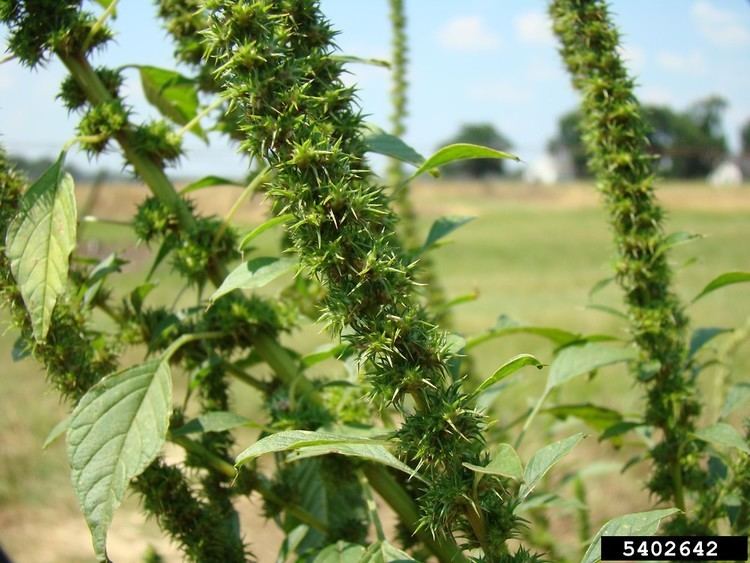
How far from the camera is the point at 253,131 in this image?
55 centimetres

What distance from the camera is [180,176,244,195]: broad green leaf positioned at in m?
0.85

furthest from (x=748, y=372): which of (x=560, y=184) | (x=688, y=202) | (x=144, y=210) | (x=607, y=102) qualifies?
(x=560, y=184)

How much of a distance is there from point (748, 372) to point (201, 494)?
327 cm

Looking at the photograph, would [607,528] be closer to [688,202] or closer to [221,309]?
[221,309]

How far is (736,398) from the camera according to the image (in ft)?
3.08

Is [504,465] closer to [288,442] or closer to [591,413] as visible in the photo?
[288,442]

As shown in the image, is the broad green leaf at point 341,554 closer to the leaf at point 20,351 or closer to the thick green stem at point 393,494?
the thick green stem at point 393,494

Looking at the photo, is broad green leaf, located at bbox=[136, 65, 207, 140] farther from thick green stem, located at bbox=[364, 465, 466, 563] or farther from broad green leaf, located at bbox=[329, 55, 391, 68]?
thick green stem, located at bbox=[364, 465, 466, 563]

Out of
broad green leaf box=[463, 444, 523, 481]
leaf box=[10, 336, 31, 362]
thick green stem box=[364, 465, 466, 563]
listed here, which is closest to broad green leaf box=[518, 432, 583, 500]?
broad green leaf box=[463, 444, 523, 481]

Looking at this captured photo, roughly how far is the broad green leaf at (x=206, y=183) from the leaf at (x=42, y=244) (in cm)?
14

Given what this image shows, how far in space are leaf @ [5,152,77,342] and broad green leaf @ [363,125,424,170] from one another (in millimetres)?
276

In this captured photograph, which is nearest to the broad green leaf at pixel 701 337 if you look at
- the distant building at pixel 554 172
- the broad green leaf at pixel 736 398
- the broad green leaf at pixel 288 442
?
the broad green leaf at pixel 736 398

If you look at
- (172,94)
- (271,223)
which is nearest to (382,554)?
(271,223)

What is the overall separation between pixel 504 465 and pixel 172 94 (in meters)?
0.63
